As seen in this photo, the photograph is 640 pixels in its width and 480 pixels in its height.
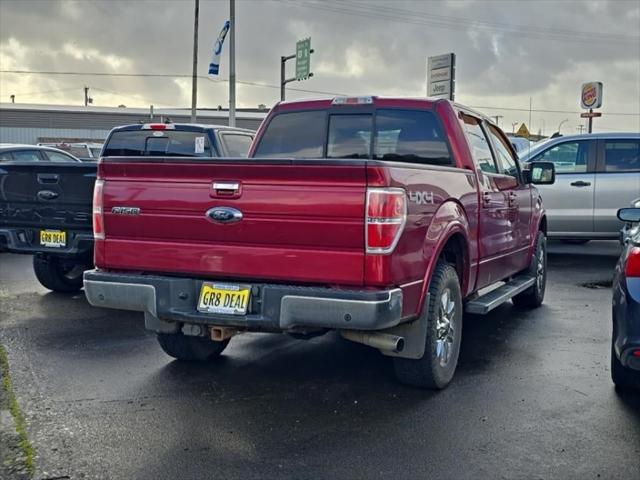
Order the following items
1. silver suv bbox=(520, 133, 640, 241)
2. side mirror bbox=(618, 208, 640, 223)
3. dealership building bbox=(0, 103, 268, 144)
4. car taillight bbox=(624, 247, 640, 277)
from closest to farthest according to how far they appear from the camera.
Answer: car taillight bbox=(624, 247, 640, 277) < side mirror bbox=(618, 208, 640, 223) < silver suv bbox=(520, 133, 640, 241) < dealership building bbox=(0, 103, 268, 144)

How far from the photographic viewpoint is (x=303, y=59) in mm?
29375

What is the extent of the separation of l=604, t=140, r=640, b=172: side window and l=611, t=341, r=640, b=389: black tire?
721cm

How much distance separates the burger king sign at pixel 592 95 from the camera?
2167 cm

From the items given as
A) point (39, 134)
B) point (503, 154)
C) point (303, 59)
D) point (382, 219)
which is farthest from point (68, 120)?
point (382, 219)

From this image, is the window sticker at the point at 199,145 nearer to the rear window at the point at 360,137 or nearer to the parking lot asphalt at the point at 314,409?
the rear window at the point at 360,137

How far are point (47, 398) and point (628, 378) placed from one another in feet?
12.7

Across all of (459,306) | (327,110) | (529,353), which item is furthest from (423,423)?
(327,110)

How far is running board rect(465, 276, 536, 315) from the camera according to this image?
5.58m

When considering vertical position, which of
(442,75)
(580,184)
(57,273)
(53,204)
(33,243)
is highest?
(442,75)

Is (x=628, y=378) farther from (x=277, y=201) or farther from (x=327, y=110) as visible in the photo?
(x=327, y=110)

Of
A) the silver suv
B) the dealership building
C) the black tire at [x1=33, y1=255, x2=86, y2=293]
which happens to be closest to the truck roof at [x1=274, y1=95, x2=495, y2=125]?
the black tire at [x1=33, y1=255, x2=86, y2=293]

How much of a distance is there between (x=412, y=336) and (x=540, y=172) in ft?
11.4

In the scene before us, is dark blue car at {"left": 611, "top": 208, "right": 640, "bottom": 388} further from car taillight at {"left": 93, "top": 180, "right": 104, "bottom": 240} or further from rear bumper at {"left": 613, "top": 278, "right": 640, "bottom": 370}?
car taillight at {"left": 93, "top": 180, "right": 104, "bottom": 240}

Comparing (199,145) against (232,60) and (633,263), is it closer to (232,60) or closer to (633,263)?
(633,263)
